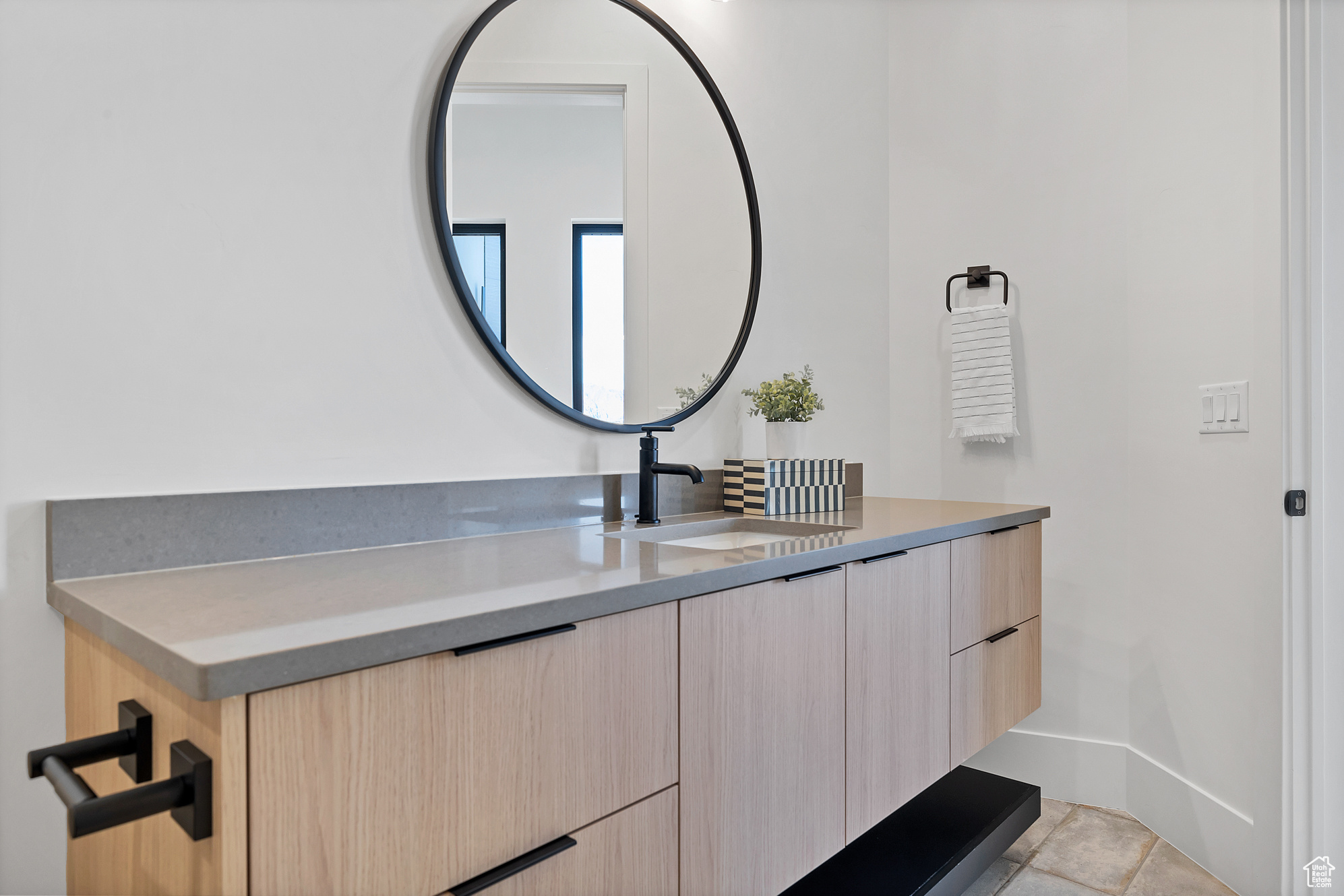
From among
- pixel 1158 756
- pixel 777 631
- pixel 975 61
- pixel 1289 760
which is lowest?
pixel 1158 756

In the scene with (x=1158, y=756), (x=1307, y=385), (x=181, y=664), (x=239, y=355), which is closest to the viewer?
(x=181, y=664)

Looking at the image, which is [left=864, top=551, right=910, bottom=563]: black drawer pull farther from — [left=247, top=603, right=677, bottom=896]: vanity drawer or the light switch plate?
the light switch plate

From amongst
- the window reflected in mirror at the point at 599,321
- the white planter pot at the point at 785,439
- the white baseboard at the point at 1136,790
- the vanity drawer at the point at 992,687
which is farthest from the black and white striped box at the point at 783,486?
the white baseboard at the point at 1136,790

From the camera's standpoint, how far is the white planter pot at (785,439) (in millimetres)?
1861

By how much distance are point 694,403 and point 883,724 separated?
2.77ft

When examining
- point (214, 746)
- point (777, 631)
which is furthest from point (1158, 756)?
point (214, 746)

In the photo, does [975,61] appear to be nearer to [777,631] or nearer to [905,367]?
[905,367]

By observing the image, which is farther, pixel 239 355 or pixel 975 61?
pixel 975 61

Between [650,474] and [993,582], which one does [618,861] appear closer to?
[650,474]

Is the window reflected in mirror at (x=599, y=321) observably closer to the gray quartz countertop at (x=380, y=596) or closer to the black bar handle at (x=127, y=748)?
the gray quartz countertop at (x=380, y=596)

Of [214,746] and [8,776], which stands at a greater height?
[214,746]

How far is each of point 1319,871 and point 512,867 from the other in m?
1.80

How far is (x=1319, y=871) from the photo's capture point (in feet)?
5.38

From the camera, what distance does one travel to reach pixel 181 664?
2.07 ft
